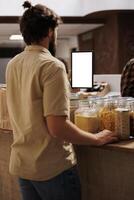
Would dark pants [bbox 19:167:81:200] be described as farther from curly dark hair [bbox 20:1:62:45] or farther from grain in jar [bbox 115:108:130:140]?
curly dark hair [bbox 20:1:62:45]

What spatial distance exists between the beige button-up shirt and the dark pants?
3cm

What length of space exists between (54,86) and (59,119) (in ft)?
0.38

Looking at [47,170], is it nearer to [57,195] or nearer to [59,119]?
[57,195]

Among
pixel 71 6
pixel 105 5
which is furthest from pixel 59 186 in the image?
pixel 71 6

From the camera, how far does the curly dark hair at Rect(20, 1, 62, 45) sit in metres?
1.44

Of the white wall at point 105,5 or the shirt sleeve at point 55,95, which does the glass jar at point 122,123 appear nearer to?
the shirt sleeve at point 55,95

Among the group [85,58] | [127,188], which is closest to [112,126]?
[127,188]

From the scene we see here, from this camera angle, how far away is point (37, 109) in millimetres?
1425

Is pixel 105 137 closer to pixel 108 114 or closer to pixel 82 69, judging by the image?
pixel 108 114

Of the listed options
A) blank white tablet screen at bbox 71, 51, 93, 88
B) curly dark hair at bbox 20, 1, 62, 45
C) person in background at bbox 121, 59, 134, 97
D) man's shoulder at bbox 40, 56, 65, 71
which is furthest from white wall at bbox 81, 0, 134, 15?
man's shoulder at bbox 40, 56, 65, 71

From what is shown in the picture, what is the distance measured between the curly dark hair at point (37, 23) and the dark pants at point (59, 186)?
52 cm

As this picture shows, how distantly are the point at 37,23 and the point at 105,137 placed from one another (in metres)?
0.52

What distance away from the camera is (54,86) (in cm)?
137

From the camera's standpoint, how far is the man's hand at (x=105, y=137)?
5.12ft
